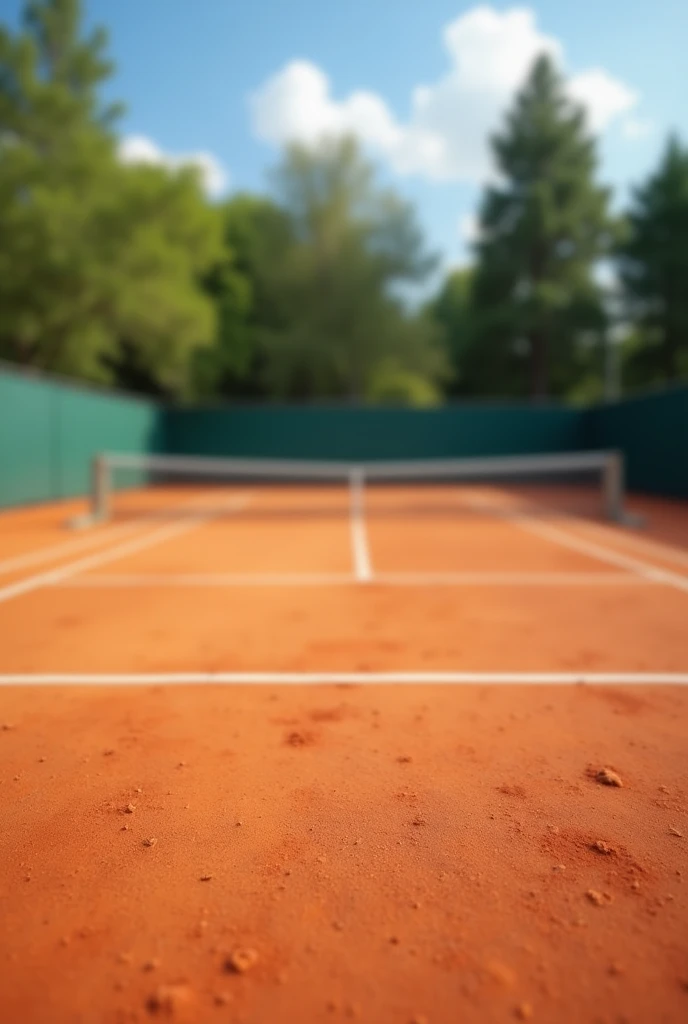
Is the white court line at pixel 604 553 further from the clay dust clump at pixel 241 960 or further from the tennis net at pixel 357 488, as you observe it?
the clay dust clump at pixel 241 960

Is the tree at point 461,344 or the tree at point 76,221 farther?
the tree at point 461,344

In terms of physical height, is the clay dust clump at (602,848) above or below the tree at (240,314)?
below

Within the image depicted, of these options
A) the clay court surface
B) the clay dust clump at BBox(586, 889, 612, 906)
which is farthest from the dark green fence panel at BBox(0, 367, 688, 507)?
the clay dust clump at BBox(586, 889, 612, 906)

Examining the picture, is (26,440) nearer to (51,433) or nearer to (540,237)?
(51,433)

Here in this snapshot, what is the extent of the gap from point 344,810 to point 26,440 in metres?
11.6

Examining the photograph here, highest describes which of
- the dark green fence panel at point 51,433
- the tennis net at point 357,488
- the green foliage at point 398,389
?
the green foliage at point 398,389

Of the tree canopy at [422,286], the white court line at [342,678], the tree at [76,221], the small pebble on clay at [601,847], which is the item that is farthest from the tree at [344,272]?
the small pebble on clay at [601,847]

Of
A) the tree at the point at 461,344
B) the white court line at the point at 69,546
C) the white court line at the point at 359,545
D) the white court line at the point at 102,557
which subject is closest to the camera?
the white court line at the point at 102,557

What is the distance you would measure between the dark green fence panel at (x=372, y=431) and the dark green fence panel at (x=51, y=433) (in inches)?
129

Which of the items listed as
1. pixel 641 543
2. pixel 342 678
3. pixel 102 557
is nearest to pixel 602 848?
pixel 342 678

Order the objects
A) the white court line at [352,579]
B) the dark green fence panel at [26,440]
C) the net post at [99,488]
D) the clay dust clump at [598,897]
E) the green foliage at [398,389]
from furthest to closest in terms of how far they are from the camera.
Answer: the green foliage at [398,389] < the dark green fence panel at [26,440] < the net post at [99,488] < the white court line at [352,579] < the clay dust clump at [598,897]

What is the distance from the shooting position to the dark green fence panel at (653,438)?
1323 cm

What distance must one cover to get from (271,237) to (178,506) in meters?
19.5

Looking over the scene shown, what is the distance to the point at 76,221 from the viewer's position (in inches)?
790
